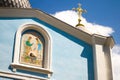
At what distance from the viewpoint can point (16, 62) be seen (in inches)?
432

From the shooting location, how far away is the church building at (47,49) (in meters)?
11.0

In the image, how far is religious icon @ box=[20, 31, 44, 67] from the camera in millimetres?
11414

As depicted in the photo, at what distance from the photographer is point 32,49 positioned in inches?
460

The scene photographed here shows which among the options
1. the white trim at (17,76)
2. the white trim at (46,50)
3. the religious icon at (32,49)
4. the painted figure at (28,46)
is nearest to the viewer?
the white trim at (17,76)

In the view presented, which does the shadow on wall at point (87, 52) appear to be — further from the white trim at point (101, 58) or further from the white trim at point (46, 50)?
the white trim at point (46, 50)

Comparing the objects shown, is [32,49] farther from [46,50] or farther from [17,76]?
[17,76]

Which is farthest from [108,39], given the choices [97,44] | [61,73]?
[61,73]

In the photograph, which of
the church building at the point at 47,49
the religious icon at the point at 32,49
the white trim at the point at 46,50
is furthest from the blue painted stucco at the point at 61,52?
the religious icon at the point at 32,49

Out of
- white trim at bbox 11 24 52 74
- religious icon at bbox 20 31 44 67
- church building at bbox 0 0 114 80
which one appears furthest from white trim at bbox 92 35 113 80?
religious icon at bbox 20 31 44 67

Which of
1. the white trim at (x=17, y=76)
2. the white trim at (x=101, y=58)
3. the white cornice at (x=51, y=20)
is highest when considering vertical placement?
the white cornice at (x=51, y=20)

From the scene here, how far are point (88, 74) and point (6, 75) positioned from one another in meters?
3.16

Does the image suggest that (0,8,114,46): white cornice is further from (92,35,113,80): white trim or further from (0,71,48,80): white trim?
(0,71,48,80): white trim

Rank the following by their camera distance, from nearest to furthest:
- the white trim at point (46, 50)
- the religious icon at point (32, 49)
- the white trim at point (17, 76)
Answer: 1. the white trim at point (17, 76)
2. the white trim at point (46, 50)
3. the religious icon at point (32, 49)

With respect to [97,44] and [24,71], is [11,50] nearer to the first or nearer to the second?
[24,71]
